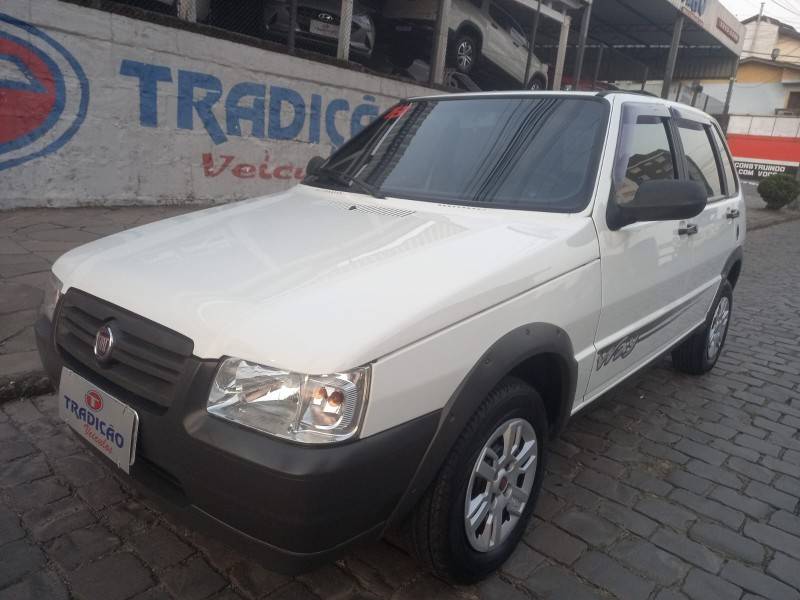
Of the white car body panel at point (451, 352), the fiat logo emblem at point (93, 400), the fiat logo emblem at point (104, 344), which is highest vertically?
the white car body panel at point (451, 352)

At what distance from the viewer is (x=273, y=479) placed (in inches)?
59.7

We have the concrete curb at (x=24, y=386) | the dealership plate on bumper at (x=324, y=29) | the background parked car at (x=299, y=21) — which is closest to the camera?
the concrete curb at (x=24, y=386)

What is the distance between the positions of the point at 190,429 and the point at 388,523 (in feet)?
2.07

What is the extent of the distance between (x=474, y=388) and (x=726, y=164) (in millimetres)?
3473

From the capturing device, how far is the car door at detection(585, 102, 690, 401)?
8.60 ft

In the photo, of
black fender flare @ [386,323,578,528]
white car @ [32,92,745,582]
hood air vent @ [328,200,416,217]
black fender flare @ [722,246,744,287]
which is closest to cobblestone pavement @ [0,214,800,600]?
white car @ [32,92,745,582]

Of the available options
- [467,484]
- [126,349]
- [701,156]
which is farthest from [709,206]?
[126,349]

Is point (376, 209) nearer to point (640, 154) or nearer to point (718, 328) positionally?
point (640, 154)

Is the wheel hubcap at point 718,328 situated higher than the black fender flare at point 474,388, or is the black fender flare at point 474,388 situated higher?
the black fender flare at point 474,388

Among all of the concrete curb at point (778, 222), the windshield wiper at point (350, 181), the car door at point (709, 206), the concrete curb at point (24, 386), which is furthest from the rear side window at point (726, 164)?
the concrete curb at point (778, 222)

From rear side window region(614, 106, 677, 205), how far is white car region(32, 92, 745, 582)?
2 cm

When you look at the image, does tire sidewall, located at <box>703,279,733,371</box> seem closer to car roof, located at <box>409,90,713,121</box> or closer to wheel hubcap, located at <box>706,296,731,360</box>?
wheel hubcap, located at <box>706,296,731,360</box>

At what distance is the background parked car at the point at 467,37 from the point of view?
1113 centimetres

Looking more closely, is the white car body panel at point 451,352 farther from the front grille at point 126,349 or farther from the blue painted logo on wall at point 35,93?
the blue painted logo on wall at point 35,93
